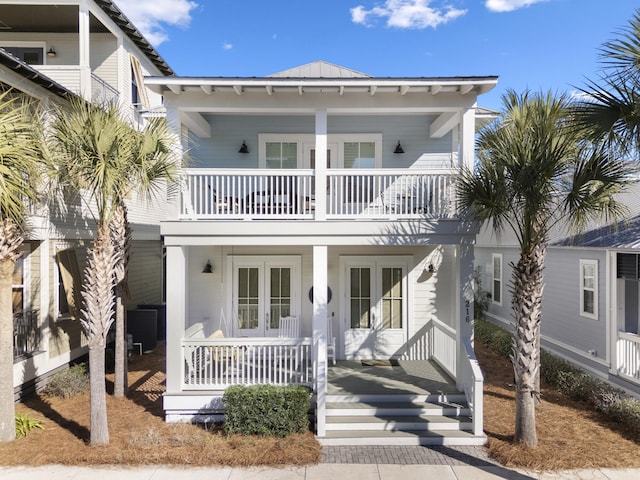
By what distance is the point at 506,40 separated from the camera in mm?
15422

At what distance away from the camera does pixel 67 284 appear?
9.67 metres

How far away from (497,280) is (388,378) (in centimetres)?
812

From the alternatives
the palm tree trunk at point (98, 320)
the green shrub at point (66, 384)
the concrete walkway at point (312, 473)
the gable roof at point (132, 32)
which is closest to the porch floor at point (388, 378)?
the concrete walkway at point (312, 473)

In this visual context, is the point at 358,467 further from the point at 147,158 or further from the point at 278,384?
the point at 147,158

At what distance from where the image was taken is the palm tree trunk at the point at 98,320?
6.63 meters

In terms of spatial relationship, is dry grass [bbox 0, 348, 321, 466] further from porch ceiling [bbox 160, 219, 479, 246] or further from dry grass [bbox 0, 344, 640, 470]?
porch ceiling [bbox 160, 219, 479, 246]

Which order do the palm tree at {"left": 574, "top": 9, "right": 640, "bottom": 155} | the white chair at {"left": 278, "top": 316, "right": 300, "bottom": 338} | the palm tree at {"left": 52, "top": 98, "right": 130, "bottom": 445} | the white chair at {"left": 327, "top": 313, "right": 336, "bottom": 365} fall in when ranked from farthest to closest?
the white chair at {"left": 278, "top": 316, "right": 300, "bottom": 338}, the white chair at {"left": 327, "top": 313, "right": 336, "bottom": 365}, the palm tree at {"left": 52, "top": 98, "right": 130, "bottom": 445}, the palm tree at {"left": 574, "top": 9, "right": 640, "bottom": 155}

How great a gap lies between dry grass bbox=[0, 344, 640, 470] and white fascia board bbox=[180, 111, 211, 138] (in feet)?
19.5

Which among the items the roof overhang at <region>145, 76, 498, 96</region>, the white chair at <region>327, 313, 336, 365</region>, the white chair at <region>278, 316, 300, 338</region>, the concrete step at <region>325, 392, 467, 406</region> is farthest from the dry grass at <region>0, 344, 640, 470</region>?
the roof overhang at <region>145, 76, 498, 96</region>

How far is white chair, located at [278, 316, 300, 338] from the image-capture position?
10430 mm

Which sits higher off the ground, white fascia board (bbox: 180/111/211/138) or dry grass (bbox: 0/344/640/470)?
white fascia board (bbox: 180/111/211/138)

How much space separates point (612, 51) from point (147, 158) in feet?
24.0

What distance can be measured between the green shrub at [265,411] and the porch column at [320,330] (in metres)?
0.29

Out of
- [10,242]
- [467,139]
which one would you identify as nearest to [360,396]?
[467,139]
